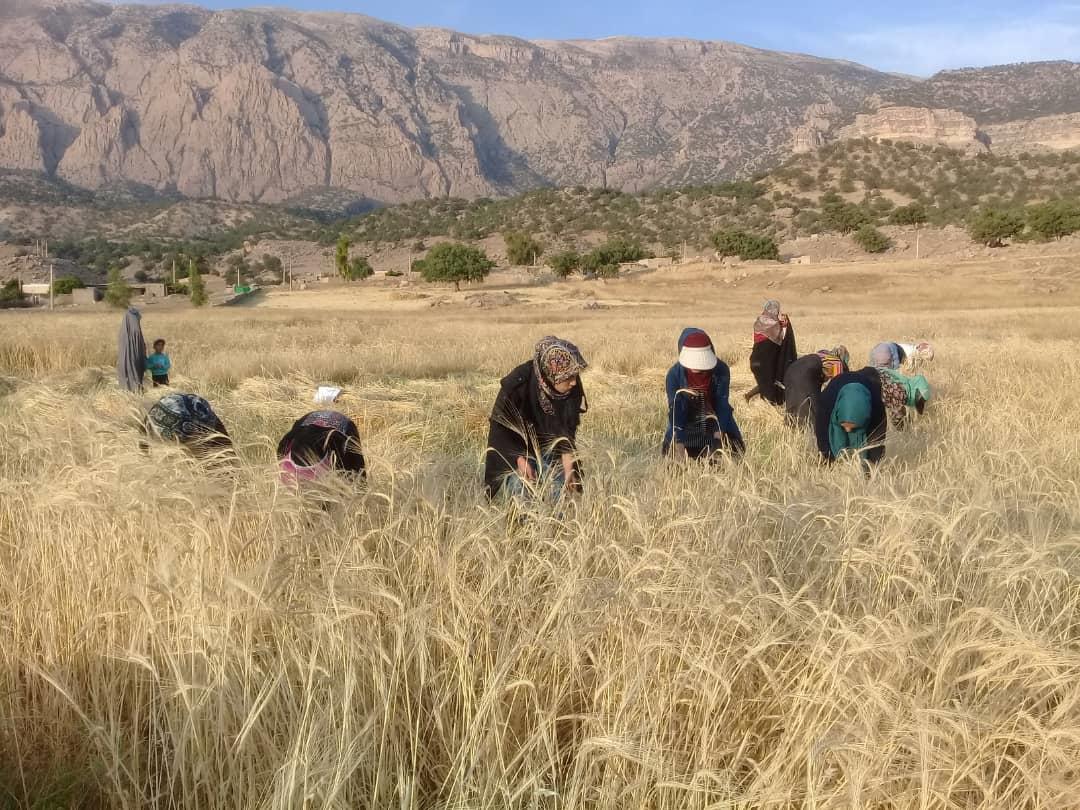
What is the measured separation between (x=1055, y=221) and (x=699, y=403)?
172 ft

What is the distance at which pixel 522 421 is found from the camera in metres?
4.39

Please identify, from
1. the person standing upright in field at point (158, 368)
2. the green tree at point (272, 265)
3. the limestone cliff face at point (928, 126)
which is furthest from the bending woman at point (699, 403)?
the limestone cliff face at point (928, 126)

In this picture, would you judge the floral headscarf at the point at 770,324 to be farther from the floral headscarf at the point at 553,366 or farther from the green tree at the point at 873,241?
the green tree at the point at 873,241

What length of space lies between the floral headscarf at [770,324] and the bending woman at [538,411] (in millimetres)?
4349

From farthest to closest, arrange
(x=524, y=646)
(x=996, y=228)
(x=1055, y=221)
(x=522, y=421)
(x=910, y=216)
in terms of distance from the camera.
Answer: (x=910, y=216) → (x=996, y=228) → (x=1055, y=221) → (x=522, y=421) → (x=524, y=646)

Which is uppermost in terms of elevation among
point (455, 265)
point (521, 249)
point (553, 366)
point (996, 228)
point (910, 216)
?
point (910, 216)

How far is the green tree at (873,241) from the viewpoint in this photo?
176 feet

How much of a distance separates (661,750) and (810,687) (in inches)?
17.9

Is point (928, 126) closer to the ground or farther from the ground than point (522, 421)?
farther from the ground

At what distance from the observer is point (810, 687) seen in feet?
6.98

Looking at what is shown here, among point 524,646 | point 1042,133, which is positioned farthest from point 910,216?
point 1042,133

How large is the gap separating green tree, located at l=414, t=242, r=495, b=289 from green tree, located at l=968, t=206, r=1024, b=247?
99.1 feet

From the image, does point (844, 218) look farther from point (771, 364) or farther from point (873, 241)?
point (771, 364)

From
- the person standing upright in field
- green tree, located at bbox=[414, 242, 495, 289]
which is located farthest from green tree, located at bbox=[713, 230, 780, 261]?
the person standing upright in field
